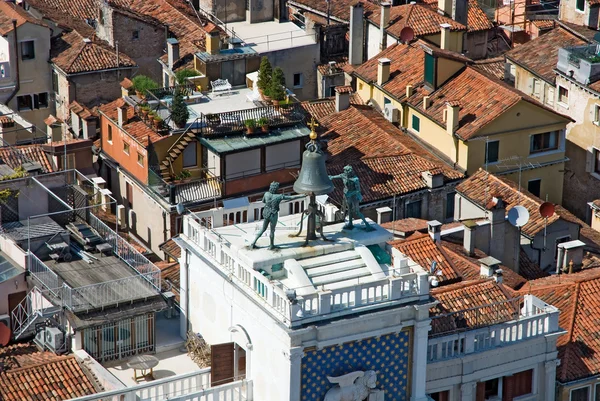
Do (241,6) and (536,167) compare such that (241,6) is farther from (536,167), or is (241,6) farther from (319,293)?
(319,293)

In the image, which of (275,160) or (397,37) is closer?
(275,160)

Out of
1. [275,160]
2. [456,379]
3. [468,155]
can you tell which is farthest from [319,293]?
[468,155]

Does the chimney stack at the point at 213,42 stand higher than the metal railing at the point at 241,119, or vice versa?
the chimney stack at the point at 213,42

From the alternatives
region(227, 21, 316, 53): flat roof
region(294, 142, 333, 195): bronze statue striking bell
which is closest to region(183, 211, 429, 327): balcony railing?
region(294, 142, 333, 195): bronze statue striking bell

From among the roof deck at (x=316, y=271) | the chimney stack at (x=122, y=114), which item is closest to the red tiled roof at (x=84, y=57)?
the chimney stack at (x=122, y=114)

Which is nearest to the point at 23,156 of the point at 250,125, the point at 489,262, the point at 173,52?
the point at 250,125

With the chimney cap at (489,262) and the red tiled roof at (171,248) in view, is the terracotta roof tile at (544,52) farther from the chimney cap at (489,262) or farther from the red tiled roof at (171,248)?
the chimney cap at (489,262)
